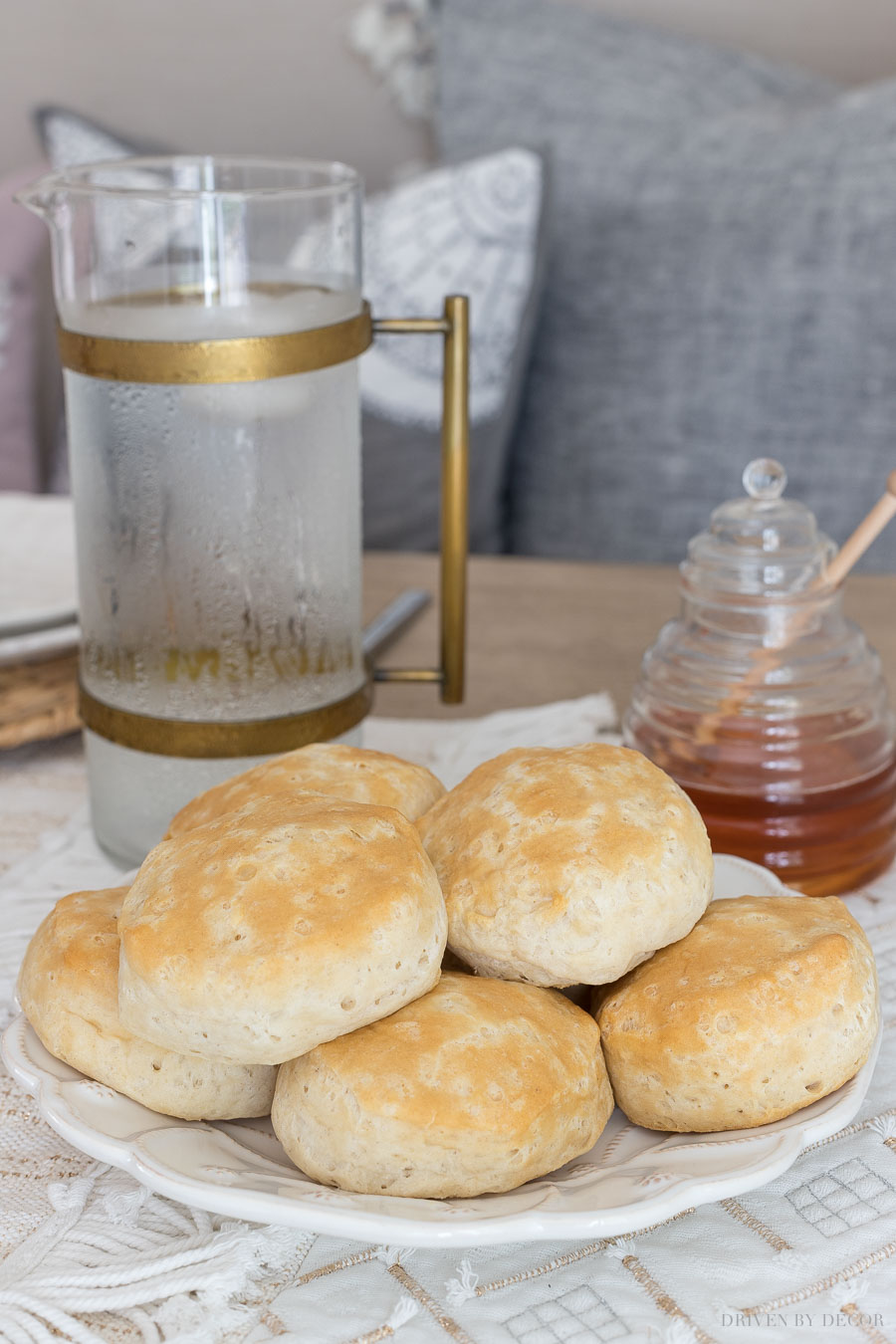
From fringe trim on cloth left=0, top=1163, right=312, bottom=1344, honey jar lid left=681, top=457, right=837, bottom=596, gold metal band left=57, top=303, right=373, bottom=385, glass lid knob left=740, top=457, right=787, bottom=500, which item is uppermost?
gold metal band left=57, top=303, right=373, bottom=385

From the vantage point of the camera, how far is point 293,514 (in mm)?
673

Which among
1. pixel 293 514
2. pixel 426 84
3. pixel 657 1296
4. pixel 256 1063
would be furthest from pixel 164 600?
pixel 426 84

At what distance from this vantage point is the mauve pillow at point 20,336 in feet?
5.59

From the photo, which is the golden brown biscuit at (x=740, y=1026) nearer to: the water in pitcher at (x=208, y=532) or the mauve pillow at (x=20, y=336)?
the water in pitcher at (x=208, y=532)

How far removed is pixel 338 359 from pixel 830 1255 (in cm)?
46

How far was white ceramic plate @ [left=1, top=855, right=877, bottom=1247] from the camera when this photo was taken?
390mm

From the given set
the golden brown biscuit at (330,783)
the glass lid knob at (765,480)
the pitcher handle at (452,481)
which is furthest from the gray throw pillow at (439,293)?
the golden brown biscuit at (330,783)

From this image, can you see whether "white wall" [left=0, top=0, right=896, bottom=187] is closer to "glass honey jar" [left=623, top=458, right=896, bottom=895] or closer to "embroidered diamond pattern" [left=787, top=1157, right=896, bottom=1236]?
"glass honey jar" [left=623, top=458, right=896, bottom=895]

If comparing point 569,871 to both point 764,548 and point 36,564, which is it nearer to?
point 764,548

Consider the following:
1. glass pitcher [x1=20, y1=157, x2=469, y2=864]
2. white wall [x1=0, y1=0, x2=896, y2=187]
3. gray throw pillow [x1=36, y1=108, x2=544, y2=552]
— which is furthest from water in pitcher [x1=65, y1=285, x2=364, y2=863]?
white wall [x1=0, y1=0, x2=896, y2=187]

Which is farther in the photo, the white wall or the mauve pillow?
the white wall

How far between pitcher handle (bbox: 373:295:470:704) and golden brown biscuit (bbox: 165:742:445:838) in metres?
0.21

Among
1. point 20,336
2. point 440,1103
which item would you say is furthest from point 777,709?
point 20,336

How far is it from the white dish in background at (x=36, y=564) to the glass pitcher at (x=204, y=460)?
0.15 meters
